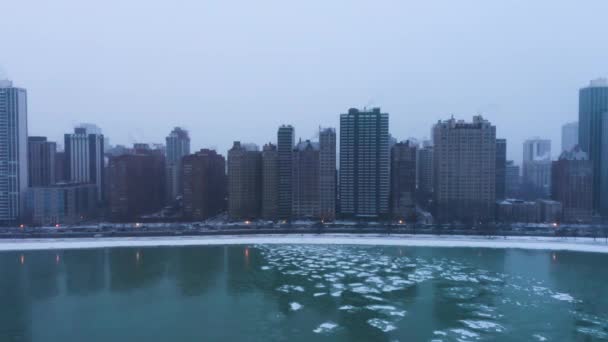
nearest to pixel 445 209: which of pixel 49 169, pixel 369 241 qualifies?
pixel 369 241

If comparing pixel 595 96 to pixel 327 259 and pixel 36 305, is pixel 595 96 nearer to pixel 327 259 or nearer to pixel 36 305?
pixel 327 259

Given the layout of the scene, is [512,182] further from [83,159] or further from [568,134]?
[83,159]

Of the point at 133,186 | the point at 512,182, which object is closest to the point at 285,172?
the point at 133,186

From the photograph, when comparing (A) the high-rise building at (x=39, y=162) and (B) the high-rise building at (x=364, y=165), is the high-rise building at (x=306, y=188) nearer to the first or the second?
(B) the high-rise building at (x=364, y=165)

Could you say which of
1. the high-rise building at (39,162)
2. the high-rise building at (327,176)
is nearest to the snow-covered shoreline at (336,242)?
the high-rise building at (327,176)

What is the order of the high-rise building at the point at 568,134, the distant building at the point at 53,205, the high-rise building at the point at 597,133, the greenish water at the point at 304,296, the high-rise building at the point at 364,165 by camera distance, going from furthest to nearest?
the high-rise building at the point at 568,134 → the high-rise building at the point at 597,133 → the high-rise building at the point at 364,165 → the distant building at the point at 53,205 → the greenish water at the point at 304,296

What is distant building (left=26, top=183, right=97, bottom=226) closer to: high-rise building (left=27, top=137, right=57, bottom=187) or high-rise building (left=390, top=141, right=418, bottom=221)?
high-rise building (left=27, top=137, right=57, bottom=187)

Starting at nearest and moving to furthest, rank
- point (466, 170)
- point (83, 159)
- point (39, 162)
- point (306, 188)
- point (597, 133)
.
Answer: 1. point (466, 170)
2. point (306, 188)
3. point (39, 162)
4. point (597, 133)
5. point (83, 159)
